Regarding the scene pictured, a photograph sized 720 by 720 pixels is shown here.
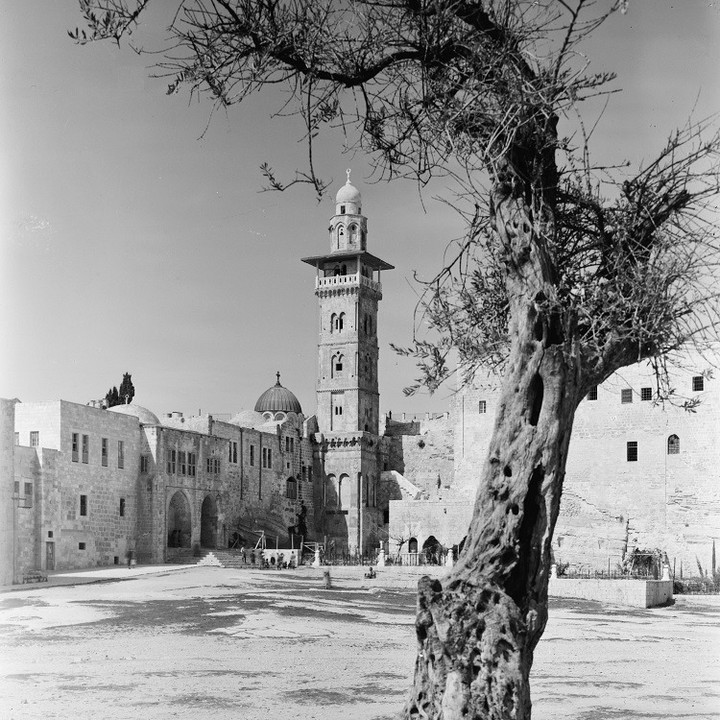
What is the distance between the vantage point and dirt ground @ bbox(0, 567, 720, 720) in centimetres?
1067

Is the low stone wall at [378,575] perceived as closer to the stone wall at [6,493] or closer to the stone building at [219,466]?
the stone building at [219,466]

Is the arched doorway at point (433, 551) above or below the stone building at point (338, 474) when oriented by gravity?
below

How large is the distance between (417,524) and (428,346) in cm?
4179

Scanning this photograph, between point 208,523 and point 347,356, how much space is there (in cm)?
1925

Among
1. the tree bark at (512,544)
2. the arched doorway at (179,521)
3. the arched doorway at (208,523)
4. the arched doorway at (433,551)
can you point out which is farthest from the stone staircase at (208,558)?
the tree bark at (512,544)

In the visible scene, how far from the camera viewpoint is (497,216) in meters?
6.48

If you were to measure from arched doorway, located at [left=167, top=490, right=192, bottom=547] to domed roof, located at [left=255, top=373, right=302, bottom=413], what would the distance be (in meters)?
22.6

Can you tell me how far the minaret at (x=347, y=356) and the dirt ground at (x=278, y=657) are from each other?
3401 cm

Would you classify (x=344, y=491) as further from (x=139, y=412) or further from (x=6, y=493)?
(x=6, y=493)

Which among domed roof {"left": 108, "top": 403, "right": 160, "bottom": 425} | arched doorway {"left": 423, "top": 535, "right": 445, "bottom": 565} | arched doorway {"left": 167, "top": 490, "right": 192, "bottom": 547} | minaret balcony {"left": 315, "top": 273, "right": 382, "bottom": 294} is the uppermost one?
minaret balcony {"left": 315, "top": 273, "right": 382, "bottom": 294}

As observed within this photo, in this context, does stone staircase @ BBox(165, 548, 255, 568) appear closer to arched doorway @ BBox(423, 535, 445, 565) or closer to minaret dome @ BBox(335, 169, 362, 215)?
arched doorway @ BBox(423, 535, 445, 565)

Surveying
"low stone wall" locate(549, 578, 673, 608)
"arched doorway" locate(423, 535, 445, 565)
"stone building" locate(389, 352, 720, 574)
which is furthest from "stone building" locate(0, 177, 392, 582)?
"low stone wall" locate(549, 578, 673, 608)

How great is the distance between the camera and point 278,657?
15.0 meters

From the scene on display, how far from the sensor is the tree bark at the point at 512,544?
557 cm
